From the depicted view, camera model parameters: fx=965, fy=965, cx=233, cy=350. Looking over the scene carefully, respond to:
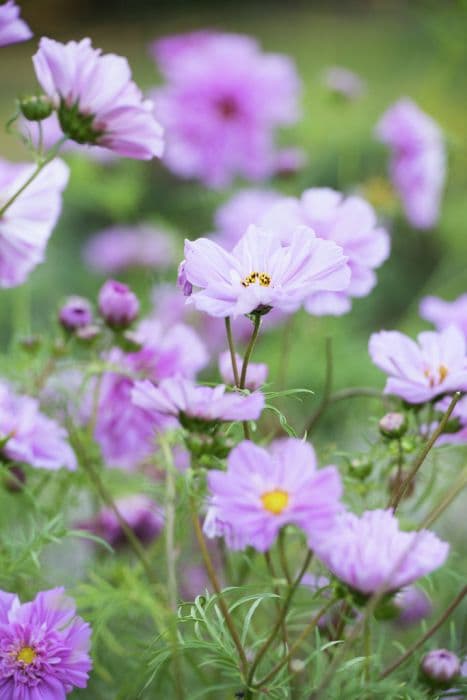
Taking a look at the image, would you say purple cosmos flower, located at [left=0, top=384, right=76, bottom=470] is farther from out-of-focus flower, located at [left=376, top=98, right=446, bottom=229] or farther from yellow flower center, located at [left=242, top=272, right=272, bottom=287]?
out-of-focus flower, located at [left=376, top=98, right=446, bottom=229]

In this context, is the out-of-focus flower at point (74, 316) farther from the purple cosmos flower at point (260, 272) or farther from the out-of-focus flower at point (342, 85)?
the out-of-focus flower at point (342, 85)

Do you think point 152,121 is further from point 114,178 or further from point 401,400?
point 114,178

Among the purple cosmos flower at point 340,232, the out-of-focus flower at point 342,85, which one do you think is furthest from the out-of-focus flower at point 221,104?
the purple cosmos flower at point 340,232

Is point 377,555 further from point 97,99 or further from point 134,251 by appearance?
point 134,251

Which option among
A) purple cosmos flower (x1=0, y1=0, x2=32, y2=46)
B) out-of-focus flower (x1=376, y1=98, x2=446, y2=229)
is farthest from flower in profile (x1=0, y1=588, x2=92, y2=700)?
out-of-focus flower (x1=376, y1=98, x2=446, y2=229)

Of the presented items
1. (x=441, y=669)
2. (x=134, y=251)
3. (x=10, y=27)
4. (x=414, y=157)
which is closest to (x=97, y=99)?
(x=10, y=27)

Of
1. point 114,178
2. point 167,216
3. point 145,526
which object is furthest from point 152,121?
point 167,216
